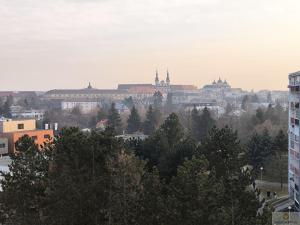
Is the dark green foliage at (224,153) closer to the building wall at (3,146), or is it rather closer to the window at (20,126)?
→ the building wall at (3,146)

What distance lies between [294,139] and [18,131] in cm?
3453

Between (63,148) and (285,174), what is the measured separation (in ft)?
86.6

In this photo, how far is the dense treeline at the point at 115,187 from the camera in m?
13.6

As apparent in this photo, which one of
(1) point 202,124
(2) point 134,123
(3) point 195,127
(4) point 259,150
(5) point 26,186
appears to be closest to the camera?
(5) point 26,186

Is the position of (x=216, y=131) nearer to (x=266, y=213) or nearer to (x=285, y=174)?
(x=266, y=213)

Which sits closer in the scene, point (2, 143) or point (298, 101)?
point (298, 101)

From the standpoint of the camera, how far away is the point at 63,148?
54.7 ft

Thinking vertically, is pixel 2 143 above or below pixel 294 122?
below

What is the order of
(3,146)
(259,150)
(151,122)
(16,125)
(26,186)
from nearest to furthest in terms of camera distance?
(26,186), (259,150), (3,146), (16,125), (151,122)

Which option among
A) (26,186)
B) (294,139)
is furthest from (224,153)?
(294,139)

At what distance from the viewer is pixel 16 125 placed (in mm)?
56312

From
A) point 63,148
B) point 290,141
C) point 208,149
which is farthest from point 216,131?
point 290,141

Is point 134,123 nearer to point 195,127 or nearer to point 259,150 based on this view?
point 195,127

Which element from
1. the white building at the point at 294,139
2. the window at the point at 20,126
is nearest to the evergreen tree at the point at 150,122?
the window at the point at 20,126
